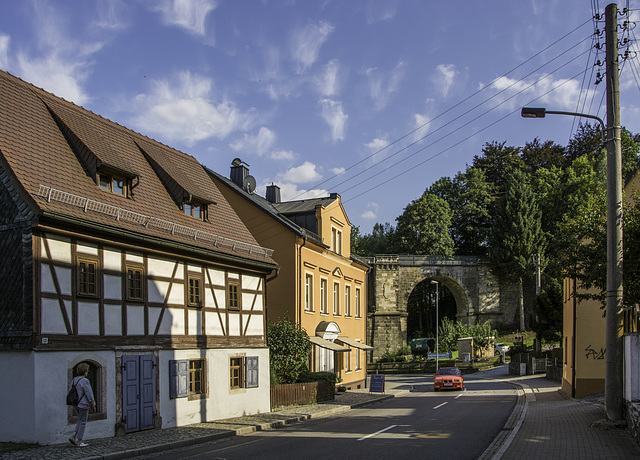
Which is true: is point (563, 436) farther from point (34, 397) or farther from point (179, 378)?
point (34, 397)

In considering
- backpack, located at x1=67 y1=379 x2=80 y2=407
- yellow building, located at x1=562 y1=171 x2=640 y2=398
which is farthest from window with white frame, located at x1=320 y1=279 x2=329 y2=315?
backpack, located at x1=67 y1=379 x2=80 y2=407

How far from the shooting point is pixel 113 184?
16609 millimetres

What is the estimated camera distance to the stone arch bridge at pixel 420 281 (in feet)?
227

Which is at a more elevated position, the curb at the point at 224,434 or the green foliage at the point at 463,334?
the curb at the point at 224,434

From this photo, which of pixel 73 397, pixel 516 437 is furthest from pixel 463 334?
pixel 73 397

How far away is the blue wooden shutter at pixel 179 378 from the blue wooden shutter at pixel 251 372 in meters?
3.18

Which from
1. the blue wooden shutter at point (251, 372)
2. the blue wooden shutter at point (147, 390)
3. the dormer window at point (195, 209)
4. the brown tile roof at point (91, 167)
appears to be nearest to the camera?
the brown tile roof at point (91, 167)

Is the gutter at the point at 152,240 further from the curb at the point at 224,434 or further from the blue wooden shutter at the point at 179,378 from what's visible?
the curb at the point at 224,434

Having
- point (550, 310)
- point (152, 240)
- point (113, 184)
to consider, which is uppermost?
point (113, 184)

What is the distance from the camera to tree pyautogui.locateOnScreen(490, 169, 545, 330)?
69625 mm

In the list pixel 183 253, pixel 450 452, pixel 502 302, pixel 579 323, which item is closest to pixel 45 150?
pixel 183 253

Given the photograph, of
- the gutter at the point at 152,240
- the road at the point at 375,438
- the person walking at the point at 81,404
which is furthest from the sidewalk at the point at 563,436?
the gutter at the point at 152,240

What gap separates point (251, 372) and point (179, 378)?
3.79 m

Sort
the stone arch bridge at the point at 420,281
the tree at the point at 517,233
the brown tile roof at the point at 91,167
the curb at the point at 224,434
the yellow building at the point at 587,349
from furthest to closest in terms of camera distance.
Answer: the tree at the point at 517,233, the stone arch bridge at the point at 420,281, the yellow building at the point at 587,349, the brown tile roof at the point at 91,167, the curb at the point at 224,434
